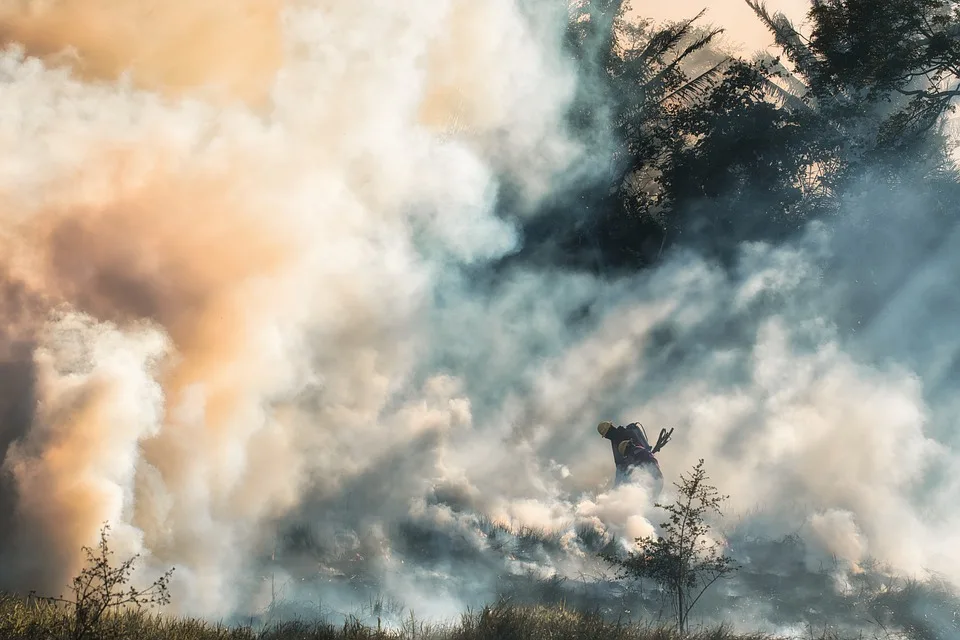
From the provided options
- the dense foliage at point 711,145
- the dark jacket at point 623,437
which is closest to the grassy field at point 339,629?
the dark jacket at point 623,437

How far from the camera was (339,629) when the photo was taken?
26.7 feet

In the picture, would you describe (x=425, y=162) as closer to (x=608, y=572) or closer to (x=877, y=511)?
(x=608, y=572)

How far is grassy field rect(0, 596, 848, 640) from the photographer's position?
657cm

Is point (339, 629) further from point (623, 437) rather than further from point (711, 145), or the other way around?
point (711, 145)

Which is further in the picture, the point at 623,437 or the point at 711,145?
the point at 711,145

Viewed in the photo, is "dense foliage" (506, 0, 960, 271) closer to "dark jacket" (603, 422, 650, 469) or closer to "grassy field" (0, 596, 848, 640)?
"dark jacket" (603, 422, 650, 469)

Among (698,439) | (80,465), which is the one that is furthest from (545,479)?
(80,465)

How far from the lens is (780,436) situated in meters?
19.3

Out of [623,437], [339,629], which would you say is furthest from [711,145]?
[339,629]

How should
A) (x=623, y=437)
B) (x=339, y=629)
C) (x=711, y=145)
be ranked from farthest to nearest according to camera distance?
(x=711, y=145), (x=623, y=437), (x=339, y=629)

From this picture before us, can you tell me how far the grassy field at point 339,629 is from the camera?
6.57 m

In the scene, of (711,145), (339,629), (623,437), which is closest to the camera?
(339,629)

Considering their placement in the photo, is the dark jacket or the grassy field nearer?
the grassy field

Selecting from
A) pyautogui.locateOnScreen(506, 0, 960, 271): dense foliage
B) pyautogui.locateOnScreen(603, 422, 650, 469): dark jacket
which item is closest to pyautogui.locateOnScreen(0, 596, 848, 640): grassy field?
pyautogui.locateOnScreen(603, 422, 650, 469): dark jacket
